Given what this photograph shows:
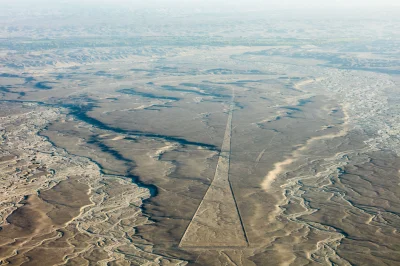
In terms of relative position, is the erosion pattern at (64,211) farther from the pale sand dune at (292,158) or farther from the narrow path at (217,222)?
the pale sand dune at (292,158)

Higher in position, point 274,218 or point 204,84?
point 274,218

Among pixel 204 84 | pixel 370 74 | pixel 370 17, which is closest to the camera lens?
pixel 204 84

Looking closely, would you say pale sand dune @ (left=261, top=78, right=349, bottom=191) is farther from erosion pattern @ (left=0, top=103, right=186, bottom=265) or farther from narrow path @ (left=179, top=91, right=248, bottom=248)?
erosion pattern @ (left=0, top=103, right=186, bottom=265)

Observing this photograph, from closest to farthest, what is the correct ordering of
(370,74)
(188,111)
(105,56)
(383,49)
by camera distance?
1. (188,111)
2. (370,74)
3. (105,56)
4. (383,49)

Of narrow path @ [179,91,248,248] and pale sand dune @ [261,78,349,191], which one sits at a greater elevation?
narrow path @ [179,91,248,248]

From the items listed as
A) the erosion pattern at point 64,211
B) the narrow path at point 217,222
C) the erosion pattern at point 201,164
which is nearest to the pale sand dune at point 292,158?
Answer: the erosion pattern at point 201,164

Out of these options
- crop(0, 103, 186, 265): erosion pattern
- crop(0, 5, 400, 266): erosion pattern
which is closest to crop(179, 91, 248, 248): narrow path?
crop(0, 5, 400, 266): erosion pattern

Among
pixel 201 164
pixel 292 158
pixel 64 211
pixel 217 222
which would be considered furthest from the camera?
pixel 292 158

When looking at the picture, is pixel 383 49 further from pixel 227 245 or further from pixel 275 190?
pixel 227 245

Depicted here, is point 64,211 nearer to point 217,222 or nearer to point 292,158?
point 217,222

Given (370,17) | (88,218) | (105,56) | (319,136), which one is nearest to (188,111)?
(319,136)

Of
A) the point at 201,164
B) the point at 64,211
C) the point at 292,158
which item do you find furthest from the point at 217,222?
the point at 292,158
